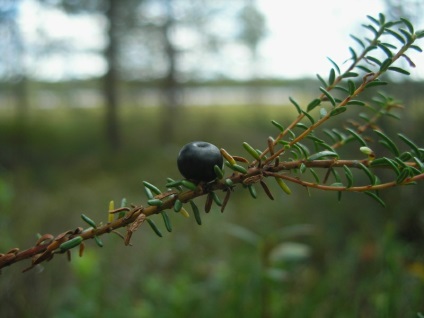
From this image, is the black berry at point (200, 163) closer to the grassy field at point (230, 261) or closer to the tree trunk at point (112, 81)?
the grassy field at point (230, 261)

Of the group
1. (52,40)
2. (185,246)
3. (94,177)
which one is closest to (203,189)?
(185,246)

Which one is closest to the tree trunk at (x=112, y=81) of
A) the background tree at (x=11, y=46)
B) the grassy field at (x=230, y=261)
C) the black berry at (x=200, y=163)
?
the background tree at (x=11, y=46)

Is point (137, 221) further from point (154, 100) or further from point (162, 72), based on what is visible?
point (154, 100)

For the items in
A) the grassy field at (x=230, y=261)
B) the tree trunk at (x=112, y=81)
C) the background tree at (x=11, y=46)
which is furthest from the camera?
the tree trunk at (x=112, y=81)

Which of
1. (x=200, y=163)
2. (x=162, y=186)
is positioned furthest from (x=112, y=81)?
(x=200, y=163)

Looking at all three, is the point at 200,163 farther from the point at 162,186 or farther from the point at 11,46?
the point at 11,46

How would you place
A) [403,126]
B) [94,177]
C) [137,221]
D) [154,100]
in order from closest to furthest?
[137,221] → [403,126] → [94,177] → [154,100]
